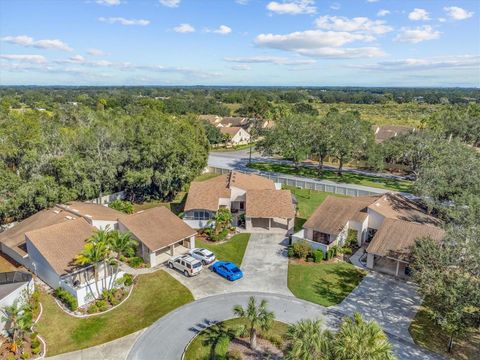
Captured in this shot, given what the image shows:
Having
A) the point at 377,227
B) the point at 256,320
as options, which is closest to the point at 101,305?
the point at 256,320

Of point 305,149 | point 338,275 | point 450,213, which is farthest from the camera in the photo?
point 305,149

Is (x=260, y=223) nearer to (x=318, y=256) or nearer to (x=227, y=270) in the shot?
(x=318, y=256)

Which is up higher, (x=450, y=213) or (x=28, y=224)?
(x=450, y=213)

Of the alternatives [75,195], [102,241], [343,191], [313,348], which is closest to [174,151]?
[75,195]

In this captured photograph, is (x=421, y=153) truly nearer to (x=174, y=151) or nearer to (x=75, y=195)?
(x=174, y=151)

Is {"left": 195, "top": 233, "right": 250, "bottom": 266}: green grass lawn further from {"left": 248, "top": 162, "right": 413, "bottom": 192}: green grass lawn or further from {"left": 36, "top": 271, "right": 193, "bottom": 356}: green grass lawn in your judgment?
{"left": 248, "top": 162, "right": 413, "bottom": 192}: green grass lawn

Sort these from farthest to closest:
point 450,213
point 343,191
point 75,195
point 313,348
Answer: point 343,191 → point 75,195 → point 450,213 → point 313,348

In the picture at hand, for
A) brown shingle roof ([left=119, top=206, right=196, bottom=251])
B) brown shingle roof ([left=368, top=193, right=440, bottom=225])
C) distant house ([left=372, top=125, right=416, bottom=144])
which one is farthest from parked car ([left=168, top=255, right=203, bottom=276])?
distant house ([left=372, top=125, right=416, bottom=144])
